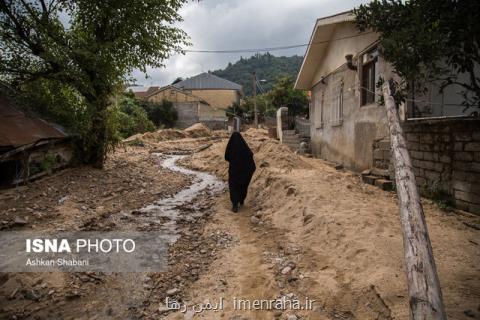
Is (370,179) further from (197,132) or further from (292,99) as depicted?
(292,99)

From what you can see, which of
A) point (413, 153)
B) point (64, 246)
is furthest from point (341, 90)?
point (64, 246)

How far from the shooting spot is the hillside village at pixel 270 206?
3381 millimetres

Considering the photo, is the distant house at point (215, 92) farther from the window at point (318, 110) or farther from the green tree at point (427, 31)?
the green tree at point (427, 31)

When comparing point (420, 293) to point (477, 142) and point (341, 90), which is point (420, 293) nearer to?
point (477, 142)

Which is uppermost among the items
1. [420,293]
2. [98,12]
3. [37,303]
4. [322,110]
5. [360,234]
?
[98,12]

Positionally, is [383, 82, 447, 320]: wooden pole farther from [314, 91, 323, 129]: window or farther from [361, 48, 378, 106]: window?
[314, 91, 323, 129]: window

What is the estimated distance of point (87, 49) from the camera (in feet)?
30.5

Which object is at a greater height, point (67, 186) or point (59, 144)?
point (59, 144)

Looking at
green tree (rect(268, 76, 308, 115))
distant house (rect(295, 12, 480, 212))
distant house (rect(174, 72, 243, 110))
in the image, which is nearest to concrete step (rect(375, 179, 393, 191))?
distant house (rect(295, 12, 480, 212))

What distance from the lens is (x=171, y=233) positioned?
6.09 metres

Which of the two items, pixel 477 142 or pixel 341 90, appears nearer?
pixel 477 142

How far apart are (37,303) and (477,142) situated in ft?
21.3

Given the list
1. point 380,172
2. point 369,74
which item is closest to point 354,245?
point 380,172

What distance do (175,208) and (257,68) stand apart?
248 ft
